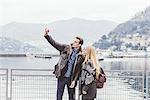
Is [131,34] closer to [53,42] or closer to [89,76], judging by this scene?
[53,42]

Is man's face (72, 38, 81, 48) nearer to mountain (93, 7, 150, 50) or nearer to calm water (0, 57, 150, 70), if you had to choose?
calm water (0, 57, 150, 70)

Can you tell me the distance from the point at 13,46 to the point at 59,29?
104 centimetres

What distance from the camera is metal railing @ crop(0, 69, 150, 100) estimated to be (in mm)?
7012

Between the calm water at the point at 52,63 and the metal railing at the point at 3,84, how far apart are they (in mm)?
359

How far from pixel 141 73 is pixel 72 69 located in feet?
5.13

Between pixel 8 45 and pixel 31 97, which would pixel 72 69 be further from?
pixel 8 45

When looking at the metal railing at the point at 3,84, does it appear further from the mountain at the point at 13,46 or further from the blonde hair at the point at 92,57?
the blonde hair at the point at 92,57

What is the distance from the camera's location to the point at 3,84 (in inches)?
281

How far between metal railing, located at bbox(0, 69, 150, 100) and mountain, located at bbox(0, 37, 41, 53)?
1.65 meters

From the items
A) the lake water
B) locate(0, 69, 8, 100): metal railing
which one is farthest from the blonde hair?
locate(0, 69, 8, 100): metal railing

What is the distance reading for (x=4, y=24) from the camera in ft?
30.6

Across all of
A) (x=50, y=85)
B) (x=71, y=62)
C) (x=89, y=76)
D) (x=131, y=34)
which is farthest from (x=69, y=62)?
(x=131, y=34)

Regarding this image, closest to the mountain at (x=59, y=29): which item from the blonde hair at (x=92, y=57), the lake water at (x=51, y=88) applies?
the lake water at (x=51, y=88)

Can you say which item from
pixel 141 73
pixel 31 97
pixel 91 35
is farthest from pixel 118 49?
pixel 31 97
